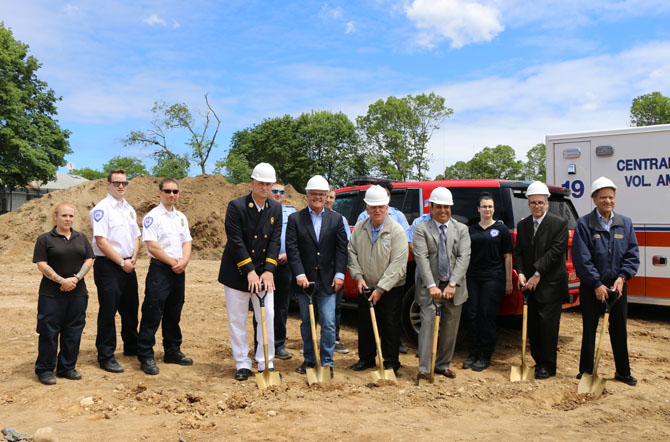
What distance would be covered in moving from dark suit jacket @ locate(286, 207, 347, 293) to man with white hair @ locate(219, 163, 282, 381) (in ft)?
0.58

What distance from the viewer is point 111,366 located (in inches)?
211

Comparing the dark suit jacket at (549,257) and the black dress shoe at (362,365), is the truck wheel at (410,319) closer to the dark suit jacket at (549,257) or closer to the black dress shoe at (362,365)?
the black dress shoe at (362,365)

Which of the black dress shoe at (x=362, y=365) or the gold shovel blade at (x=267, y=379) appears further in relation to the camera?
the black dress shoe at (x=362, y=365)

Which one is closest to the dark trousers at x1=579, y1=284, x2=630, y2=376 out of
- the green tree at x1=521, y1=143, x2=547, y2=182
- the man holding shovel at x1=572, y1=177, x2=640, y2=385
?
the man holding shovel at x1=572, y1=177, x2=640, y2=385

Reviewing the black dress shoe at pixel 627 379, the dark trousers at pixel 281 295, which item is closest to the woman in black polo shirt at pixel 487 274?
the black dress shoe at pixel 627 379

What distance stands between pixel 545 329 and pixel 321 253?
7.81 ft

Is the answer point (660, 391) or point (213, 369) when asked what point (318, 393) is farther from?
point (660, 391)

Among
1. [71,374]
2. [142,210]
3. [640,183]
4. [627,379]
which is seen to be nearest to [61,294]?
[71,374]

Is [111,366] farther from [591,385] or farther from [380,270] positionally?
[591,385]

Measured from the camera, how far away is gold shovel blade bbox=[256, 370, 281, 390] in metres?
4.91

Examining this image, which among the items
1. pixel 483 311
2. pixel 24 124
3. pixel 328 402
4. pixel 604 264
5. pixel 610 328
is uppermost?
pixel 24 124

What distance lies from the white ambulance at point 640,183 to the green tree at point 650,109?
141 ft

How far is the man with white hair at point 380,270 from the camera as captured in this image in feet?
17.4

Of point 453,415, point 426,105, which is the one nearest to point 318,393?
point 453,415
